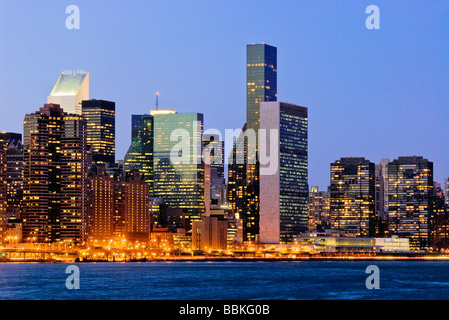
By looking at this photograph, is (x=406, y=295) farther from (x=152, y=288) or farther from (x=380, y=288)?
(x=152, y=288)

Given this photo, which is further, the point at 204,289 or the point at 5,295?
the point at 204,289

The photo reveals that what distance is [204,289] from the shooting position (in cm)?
8744

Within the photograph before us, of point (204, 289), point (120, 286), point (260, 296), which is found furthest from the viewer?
point (120, 286)

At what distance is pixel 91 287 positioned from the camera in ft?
300

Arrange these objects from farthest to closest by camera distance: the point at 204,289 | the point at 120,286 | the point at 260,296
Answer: the point at 120,286 < the point at 204,289 < the point at 260,296
